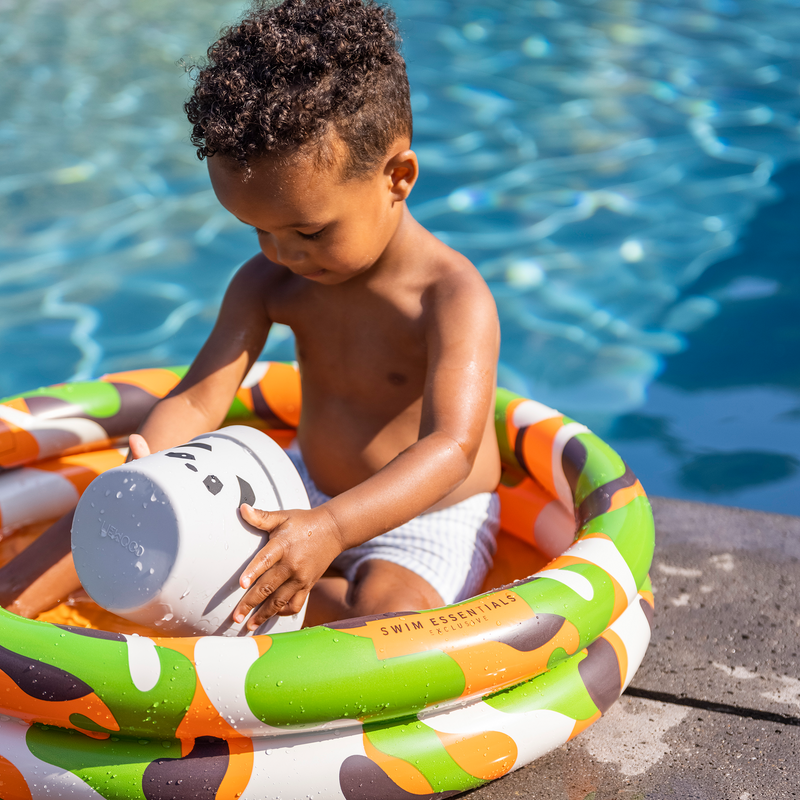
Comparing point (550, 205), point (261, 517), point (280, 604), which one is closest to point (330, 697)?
point (280, 604)

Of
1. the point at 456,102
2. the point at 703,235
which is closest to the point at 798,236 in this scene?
the point at 703,235

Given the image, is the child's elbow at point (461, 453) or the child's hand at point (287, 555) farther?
the child's elbow at point (461, 453)

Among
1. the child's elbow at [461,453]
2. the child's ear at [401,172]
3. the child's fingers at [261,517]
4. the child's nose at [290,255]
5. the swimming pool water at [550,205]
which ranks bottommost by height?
the swimming pool water at [550,205]

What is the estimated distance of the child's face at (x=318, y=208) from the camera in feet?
5.15

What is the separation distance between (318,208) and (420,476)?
51 centimetres

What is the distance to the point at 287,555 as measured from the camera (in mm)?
1438

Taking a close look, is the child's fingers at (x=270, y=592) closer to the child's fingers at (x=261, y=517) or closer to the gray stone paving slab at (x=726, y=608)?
the child's fingers at (x=261, y=517)

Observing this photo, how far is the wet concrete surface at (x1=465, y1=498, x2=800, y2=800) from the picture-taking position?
5.37ft

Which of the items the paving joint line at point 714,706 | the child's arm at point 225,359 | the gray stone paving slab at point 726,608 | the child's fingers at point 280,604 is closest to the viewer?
the child's fingers at point 280,604

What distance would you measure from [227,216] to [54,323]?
59.2 inches

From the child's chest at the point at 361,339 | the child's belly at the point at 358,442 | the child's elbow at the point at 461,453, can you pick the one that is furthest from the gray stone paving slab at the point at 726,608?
the child's chest at the point at 361,339

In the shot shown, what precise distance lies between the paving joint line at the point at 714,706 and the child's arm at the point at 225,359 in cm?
110

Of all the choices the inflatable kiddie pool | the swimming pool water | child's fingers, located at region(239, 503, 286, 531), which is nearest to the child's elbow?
the inflatable kiddie pool

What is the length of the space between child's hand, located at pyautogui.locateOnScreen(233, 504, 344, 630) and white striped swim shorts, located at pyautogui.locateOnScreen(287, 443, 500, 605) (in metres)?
0.49
